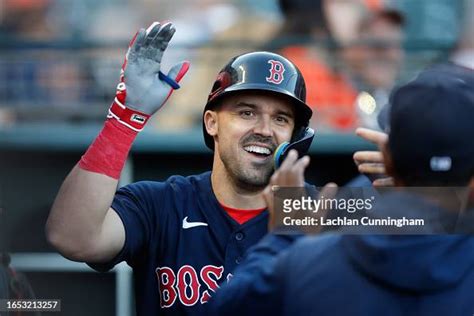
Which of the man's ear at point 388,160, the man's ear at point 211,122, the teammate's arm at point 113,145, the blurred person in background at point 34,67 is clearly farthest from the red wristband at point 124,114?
the blurred person in background at point 34,67

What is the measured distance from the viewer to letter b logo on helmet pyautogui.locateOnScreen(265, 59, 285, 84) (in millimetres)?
2502

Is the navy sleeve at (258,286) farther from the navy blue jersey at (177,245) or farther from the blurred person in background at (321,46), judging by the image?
the blurred person in background at (321,46)

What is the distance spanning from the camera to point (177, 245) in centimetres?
252

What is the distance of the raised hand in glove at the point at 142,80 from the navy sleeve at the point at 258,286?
53 centimetres

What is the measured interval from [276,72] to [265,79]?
4cm

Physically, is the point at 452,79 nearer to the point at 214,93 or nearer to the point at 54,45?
the point at 214,93

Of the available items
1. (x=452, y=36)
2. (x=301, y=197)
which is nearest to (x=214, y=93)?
(x=301, y=197)

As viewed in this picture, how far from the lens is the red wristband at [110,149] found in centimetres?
229

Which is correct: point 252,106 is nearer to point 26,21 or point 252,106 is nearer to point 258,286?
point 258,286

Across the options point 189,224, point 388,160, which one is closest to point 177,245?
point 189,224

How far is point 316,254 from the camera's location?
184 centimetres

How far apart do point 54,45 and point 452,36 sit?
158 centimetres

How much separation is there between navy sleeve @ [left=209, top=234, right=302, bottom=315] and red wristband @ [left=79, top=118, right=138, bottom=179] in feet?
1.70

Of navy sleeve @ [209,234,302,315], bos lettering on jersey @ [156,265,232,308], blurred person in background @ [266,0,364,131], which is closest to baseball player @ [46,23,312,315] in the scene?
bos lettering on jersey @ [156,265,232,308]
